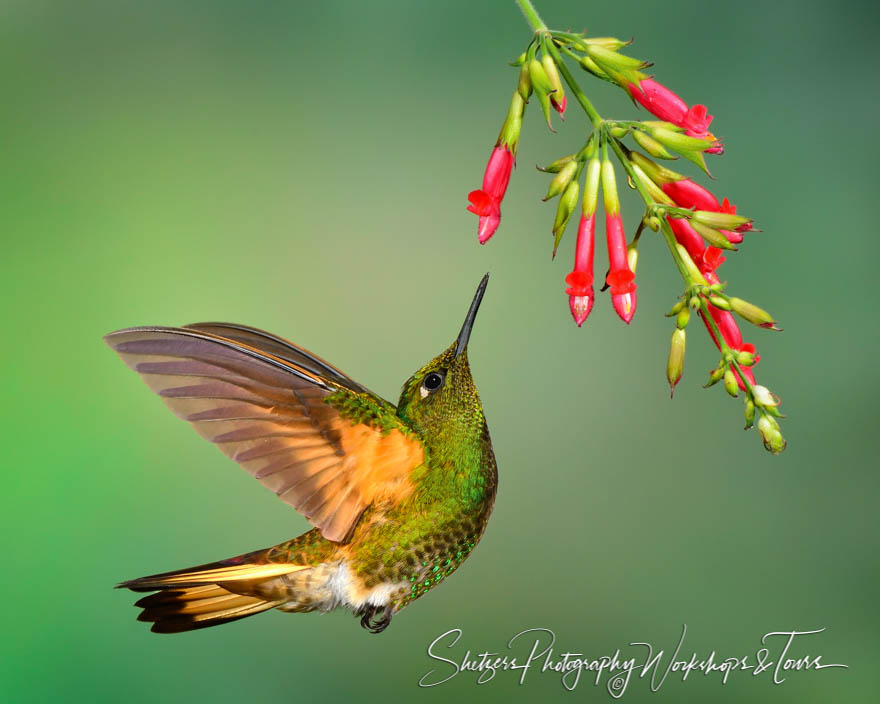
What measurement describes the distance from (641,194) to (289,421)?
0.31m

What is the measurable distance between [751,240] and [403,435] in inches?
47.7

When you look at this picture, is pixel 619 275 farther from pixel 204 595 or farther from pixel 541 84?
pixel 204 595

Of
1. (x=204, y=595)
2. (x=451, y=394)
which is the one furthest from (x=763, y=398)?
(x=204, y=595)

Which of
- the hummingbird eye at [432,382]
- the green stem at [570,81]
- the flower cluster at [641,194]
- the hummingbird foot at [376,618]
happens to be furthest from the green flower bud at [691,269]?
the hummingbird foot at [376,618]

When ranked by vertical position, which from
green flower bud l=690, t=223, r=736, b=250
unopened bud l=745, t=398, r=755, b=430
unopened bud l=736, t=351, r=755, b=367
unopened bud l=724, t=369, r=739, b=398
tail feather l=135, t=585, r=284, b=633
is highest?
green flower bud l=690, t=223, r=736, b=250

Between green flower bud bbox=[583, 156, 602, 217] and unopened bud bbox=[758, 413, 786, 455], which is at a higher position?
green flower bud bbox=[583, 156, 602, 217]

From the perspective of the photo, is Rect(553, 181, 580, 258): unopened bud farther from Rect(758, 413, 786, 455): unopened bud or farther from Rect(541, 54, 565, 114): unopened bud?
Rect(758, 413, 786, 455): unopened bud

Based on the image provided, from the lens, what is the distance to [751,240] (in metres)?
1.70

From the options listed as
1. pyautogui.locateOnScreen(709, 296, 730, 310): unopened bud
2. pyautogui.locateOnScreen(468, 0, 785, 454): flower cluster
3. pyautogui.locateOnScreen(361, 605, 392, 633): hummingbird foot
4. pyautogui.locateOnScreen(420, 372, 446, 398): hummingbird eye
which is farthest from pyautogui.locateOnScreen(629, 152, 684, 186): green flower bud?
pyautogui.locateOnScreen(361, 605, 392, 633): hummingbird foot

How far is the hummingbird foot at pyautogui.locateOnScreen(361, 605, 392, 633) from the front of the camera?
2.45 ft

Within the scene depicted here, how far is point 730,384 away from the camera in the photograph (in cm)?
58

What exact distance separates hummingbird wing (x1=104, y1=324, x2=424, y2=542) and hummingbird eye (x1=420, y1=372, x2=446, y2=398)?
1.3 inches

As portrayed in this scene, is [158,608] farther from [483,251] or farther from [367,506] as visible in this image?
[483,251]

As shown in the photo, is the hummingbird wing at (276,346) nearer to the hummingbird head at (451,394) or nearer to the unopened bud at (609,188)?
the hummingbird head at (451,394)
